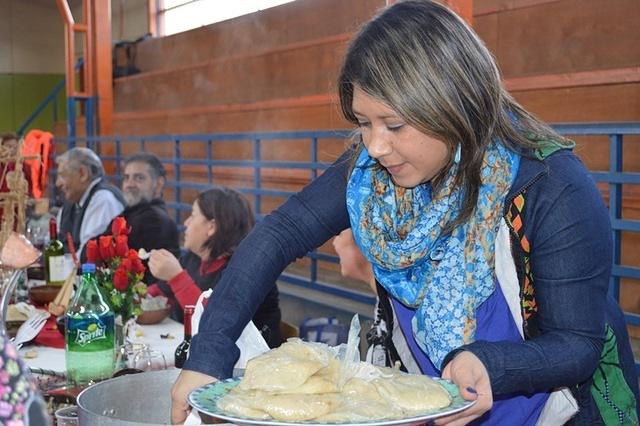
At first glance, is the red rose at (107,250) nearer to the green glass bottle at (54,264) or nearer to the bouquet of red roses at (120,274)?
the bouquet of red roses at (120,274)

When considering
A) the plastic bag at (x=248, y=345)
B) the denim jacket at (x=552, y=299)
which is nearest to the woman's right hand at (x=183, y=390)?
the denim jacket at (x=552, y=299)

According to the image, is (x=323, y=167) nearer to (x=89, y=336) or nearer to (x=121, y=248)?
(x=121, y=248)

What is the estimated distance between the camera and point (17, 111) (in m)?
14.8

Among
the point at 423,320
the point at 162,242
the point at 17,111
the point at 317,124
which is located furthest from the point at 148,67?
the point at 423,320

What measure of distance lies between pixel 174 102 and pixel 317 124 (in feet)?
10.4

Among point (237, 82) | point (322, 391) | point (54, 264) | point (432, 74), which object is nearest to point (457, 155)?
point (432, 74)

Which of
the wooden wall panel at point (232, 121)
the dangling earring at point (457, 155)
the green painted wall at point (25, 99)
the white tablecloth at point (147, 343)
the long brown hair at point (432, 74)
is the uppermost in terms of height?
the green painted wall at point (25, 99)

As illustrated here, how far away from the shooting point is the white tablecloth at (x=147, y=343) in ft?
6.85

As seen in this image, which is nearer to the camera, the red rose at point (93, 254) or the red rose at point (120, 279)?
the red rose at point (120, 279)

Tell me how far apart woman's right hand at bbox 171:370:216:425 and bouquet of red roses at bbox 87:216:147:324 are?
1.00m

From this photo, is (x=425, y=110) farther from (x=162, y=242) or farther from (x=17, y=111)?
(x=17, y=111)

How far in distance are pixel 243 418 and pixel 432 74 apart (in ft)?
1.82

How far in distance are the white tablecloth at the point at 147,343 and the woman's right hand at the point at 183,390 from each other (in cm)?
90

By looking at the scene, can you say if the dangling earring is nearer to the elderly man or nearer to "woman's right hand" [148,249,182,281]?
"woman's right hand" [148,249,182,281]
